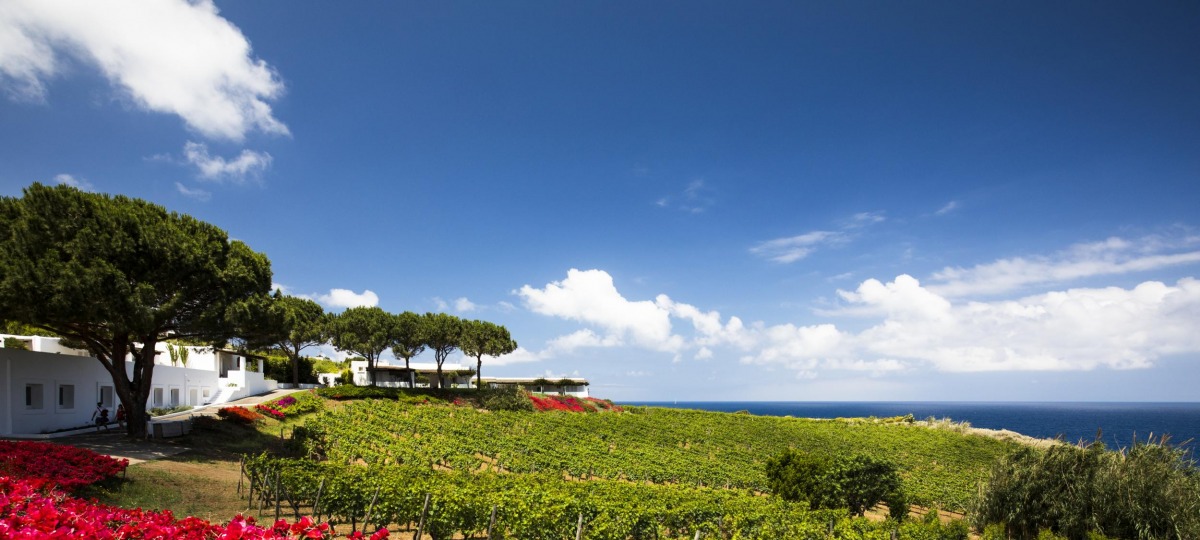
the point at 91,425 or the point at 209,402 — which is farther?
the point at 209,402

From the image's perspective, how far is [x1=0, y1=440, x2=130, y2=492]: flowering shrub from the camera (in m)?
13.3

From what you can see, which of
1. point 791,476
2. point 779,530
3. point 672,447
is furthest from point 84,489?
point 672,447

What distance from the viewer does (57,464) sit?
14.7m

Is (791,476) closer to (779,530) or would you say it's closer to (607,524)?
(779,530)

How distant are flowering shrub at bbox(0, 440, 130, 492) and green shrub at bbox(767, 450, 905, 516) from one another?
22498 mm

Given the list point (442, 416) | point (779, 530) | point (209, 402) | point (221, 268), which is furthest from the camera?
point (209, 402)

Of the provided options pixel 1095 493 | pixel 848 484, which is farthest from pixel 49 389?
pixel 1095 493

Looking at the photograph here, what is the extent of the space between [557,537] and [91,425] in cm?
2891

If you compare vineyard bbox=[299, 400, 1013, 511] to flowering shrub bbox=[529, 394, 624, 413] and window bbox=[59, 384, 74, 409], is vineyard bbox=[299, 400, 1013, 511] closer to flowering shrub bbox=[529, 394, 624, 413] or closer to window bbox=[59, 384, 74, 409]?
flowering shrub bbox=[529, 394, 624, 413]

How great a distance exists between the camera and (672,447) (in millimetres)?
41406

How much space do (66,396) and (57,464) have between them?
18.3 metres

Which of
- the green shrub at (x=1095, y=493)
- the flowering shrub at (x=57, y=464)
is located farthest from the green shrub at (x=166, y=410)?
the green shrub at (x=1095, y=493)

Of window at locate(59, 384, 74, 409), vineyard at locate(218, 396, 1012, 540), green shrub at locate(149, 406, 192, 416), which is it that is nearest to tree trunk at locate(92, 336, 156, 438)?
window at locate(59, 384, 74, 409)

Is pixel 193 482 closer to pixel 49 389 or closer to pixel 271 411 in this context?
pixel 49 389
